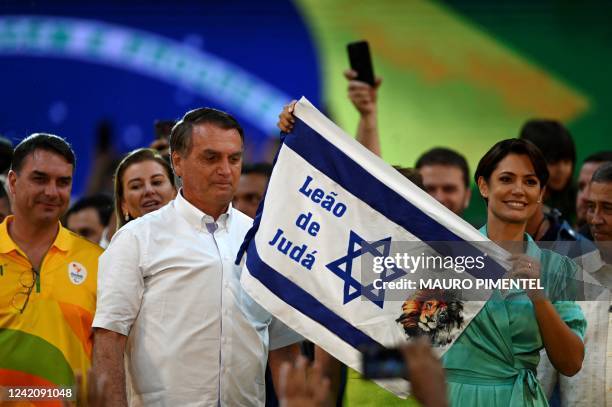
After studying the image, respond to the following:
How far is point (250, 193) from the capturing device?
602 cm

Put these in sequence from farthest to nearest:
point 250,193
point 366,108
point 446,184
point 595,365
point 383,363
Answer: point 250,193 → point 446,184 → point 366,108 → point 595,365 → point 383,363

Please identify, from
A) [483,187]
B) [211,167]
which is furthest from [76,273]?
[483,187]

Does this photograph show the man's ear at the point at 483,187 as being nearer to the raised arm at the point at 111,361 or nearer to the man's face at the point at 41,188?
the raised arm at the point at 111,361

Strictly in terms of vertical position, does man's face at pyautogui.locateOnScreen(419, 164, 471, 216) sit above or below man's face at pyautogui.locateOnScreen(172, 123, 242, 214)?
above

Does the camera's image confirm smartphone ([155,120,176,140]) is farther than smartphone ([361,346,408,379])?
Yes

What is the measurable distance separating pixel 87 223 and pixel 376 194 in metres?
2.38

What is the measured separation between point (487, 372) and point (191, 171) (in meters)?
1.23

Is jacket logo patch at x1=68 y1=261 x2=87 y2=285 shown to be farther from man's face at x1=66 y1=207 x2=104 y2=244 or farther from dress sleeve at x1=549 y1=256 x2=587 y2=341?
man's face at x1=66 y1=207 x2=104 y2=244

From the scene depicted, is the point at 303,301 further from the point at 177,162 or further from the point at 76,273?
the point at 76,273

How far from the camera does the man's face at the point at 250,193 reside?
236 inches

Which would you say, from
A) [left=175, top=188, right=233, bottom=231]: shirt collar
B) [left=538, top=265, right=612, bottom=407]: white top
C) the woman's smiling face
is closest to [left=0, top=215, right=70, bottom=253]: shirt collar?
[left=175, top=188, right=233, bottom=231]: shirt collar

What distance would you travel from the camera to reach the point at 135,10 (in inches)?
324

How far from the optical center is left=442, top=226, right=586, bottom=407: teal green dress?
4.18 meters

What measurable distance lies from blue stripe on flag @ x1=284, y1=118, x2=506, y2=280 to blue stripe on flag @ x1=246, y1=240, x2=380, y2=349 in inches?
15.2
